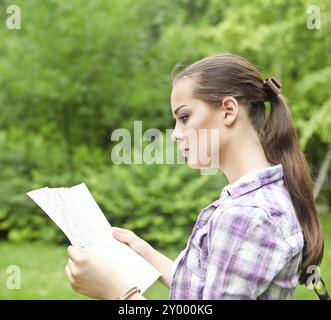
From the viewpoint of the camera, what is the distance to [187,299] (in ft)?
4.96

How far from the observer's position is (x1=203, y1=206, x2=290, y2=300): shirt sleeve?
139 centimetres

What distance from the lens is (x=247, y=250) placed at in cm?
140

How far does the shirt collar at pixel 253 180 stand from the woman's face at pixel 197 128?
4.1 inches

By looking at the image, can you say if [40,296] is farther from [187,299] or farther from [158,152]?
[187,299]

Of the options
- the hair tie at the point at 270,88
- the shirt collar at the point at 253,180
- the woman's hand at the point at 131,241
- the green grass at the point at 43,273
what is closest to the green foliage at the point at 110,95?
the green grass at the point at 43,273

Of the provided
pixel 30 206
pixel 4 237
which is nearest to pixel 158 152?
pixel 30 206

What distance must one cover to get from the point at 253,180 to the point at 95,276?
495mm

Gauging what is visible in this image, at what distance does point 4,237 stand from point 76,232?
5990 millimetres

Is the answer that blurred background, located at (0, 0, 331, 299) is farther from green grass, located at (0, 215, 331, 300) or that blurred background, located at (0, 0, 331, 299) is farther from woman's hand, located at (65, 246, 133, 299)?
woman's hand, located at (65, 246, 133, 299)

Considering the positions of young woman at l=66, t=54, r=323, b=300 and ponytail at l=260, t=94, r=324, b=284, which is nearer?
young woman at l=66, t=54, r=323, b=300

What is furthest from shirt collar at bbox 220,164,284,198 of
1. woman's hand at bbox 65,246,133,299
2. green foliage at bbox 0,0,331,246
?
green foliage at bbox 0,0,331,246

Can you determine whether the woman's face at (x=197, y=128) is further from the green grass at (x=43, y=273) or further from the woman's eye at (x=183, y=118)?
the green grass at (x=43, y=273)

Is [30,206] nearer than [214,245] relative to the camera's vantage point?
No

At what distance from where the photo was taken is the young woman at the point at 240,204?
1398 mm
